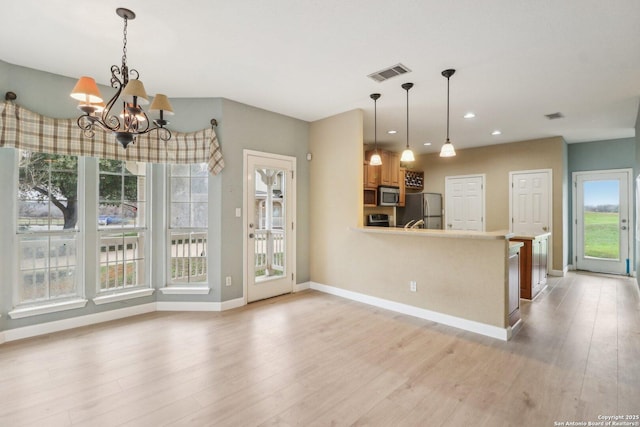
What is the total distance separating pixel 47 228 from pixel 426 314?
4.32 meters

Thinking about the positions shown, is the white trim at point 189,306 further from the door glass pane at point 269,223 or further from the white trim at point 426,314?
the white trim at point 426,314

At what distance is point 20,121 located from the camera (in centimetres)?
295

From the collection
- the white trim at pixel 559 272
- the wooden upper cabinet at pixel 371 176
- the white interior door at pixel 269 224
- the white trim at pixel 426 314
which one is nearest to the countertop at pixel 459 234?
the white trim at pixel 426 314

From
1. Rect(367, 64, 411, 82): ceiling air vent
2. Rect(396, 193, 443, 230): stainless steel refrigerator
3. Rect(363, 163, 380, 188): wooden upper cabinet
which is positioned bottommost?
Rect(396, 193, 443, 230): stainless steel refrigerator

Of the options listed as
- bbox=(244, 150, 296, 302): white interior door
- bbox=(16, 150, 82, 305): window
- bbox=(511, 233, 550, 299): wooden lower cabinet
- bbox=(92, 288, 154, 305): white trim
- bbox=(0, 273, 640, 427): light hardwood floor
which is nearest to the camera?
bbox=(0, 273, 640, 427): light hardwood floor

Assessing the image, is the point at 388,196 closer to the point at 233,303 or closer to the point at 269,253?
the point at 269,253

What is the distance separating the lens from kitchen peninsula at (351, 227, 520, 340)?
10.1 feet

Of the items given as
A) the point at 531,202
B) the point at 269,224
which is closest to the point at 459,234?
the point at 269,224

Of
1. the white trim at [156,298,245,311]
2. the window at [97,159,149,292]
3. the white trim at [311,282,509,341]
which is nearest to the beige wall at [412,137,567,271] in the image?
the white trim at [311,282,509,341]

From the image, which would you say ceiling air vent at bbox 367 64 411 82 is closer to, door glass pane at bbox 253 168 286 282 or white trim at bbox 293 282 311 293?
door glass pane at bbox 253 168 286 282

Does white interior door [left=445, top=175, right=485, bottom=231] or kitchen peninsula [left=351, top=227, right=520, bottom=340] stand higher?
white interior door [left=445, top=175, right=485, bottom=231]

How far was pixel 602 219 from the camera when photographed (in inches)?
235

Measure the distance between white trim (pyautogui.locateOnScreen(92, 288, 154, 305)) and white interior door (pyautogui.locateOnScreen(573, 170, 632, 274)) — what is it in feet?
25.8

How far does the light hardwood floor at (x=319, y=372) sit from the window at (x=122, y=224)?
0.56 m
